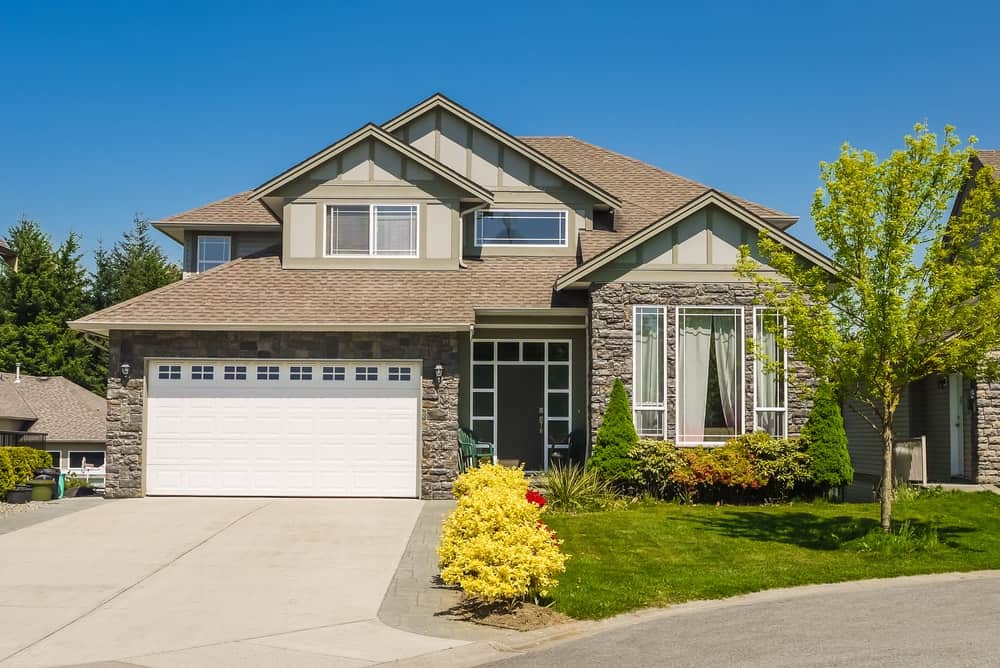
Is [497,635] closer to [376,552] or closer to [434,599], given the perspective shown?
[434,599]

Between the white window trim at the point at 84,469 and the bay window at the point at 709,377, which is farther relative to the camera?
the white window trim at the point at 84,469

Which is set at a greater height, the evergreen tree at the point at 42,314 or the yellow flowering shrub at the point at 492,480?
the evergreen tree at the point at 42,314

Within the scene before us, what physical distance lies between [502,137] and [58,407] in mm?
23080

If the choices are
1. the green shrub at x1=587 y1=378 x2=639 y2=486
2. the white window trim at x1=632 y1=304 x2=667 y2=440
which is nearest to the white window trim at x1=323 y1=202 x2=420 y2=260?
the white window trim at x1=632 y1=304 x2=667 y2=440

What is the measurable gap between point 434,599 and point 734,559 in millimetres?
4228

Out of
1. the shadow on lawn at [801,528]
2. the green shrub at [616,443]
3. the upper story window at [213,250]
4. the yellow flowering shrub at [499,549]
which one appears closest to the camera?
the yellow flowering shrub at [499,549]

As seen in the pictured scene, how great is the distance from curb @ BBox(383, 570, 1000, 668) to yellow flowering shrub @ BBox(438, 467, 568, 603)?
526 millimetres

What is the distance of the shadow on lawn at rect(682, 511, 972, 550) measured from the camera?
45.8ft

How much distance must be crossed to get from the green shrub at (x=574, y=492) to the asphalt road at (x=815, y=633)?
5951 mm

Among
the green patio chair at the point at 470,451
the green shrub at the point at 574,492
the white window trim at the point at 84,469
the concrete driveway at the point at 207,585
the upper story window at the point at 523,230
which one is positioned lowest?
the white window trim at the point at 84,469

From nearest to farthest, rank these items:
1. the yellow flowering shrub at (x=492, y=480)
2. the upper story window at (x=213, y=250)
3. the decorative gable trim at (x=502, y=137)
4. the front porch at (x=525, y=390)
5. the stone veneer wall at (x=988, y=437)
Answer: the yellow flowering shrub at (x=492, y=480) < the stone veneer wall at (x=988, y=437) < the front porch at (x=525, y=390) < the decorative gable trim at (x=502, y=137) < the upper story window at (x=213, y=250)

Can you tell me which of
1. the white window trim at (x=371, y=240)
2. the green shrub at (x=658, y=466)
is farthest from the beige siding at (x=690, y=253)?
the white window trim at (x=371, y=240)

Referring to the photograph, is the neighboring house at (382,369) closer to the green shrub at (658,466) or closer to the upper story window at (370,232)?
the green shrub at (658,466)

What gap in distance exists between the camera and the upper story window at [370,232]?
2055 cm
